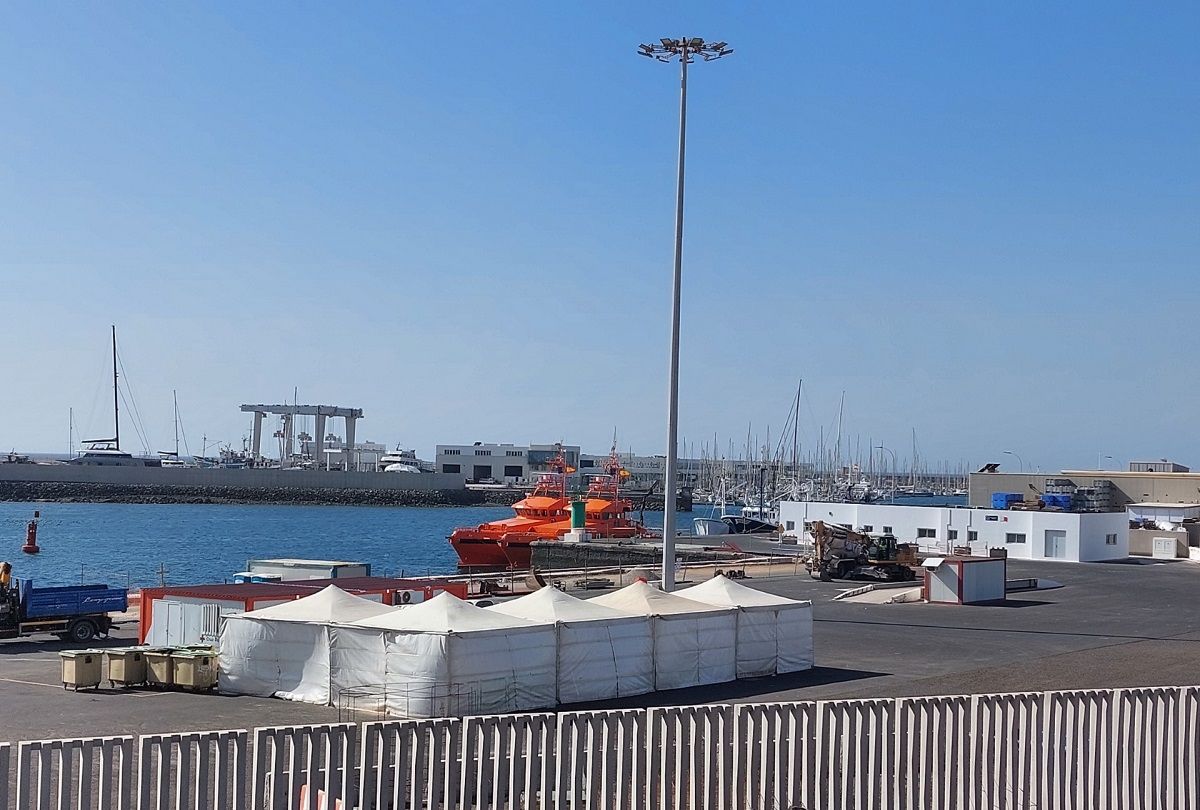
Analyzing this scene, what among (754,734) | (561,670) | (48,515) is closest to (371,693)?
(561,670)

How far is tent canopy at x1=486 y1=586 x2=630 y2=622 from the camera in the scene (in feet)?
80.6

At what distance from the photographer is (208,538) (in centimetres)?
12312

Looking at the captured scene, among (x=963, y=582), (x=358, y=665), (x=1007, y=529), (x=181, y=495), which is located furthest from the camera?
(x=181, y=495)

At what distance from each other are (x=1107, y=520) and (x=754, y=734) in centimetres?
6215

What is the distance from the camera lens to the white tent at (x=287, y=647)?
79.5 ft

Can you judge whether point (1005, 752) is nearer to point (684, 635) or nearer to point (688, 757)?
point (688, 757)

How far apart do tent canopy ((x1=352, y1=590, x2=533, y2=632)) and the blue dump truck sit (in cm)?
1311

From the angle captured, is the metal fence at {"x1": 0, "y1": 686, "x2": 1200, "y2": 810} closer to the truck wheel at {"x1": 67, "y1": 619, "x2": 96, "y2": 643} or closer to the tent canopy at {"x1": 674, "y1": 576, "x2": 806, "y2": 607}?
the tent canopy at {"x1": 674, "y1": 576, "x2": 806, "y2": 607}

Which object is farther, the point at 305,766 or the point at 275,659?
the point at 275,659

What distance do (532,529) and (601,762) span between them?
2714 inches

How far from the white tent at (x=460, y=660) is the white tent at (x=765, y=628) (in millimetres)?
5419

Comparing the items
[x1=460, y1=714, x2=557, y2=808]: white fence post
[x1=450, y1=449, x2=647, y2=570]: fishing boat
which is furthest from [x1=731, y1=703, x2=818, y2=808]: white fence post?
[x1=450, y1=449, x2=647, y2=570]: fishing boat

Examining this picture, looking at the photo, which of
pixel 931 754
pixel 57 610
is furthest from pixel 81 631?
pixel 931 754

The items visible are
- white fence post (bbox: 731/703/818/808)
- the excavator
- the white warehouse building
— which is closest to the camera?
white fence post (bbox: 731/703/818/808)
